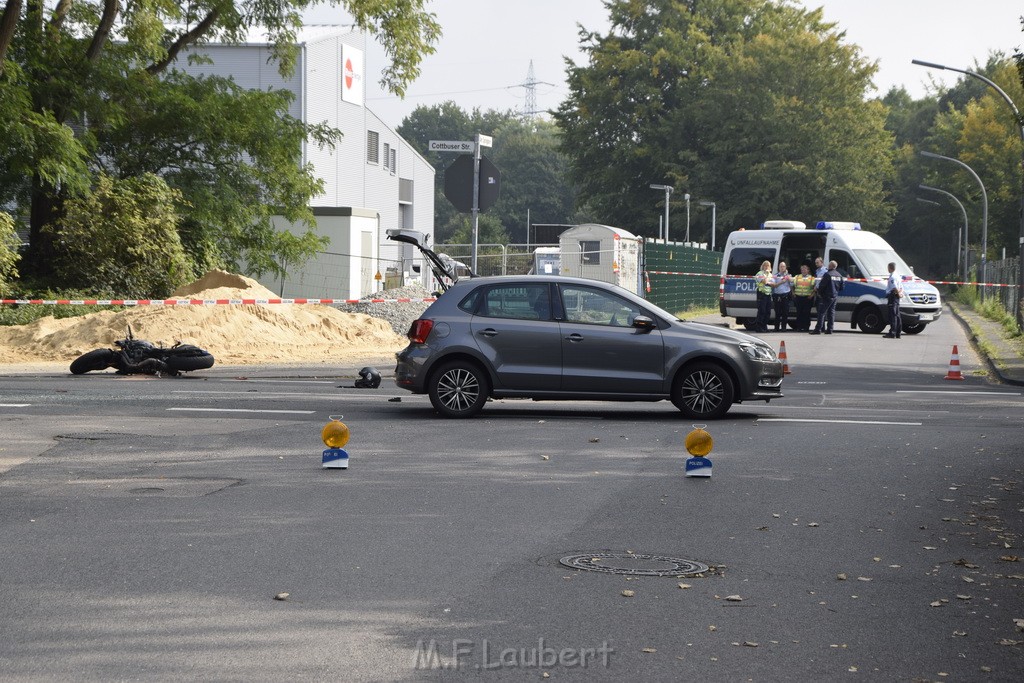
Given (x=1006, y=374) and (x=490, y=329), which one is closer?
(x=490, y=329)

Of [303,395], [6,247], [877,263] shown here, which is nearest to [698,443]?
[303,395]

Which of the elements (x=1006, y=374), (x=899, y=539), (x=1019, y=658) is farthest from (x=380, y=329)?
(x=1019, y=658)

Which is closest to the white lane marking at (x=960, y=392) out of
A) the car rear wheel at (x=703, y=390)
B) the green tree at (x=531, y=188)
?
the car rear wheel at (x=703, y=390)

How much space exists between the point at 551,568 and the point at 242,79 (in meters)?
44.4

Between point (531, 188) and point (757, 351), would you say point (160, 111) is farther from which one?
point (531, 188)

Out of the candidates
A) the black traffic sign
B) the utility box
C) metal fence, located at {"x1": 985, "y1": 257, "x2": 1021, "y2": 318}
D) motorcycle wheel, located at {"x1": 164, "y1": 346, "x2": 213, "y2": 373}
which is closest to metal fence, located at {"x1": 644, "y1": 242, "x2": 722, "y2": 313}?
the utility box

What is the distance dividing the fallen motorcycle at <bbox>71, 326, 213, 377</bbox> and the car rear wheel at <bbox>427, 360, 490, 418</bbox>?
6766mm

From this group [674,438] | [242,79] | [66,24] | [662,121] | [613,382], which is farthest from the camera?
[662,121]

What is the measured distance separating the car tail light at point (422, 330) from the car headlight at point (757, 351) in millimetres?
3202

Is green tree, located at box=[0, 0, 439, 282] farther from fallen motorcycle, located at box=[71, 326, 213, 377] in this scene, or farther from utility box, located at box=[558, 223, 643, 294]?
fallen motorcycle, located at box=[71, 326, 213, 377]

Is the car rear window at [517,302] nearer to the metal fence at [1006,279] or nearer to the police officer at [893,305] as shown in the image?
the metal fence at [1006,279]

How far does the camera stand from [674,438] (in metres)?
12.6

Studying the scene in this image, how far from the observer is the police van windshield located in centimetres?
3294

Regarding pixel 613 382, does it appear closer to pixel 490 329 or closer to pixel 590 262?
pixel 490 329
